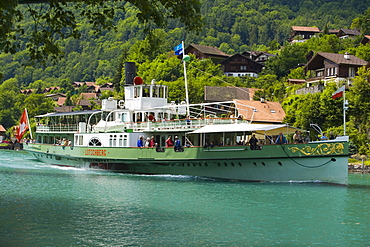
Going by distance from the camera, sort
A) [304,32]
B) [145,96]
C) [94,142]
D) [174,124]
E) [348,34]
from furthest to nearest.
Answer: [304,32], [348,34], [94,142], [145,96], [174,124]

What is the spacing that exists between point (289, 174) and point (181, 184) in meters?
6.00

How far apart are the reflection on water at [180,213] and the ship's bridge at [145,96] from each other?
26.3 feet

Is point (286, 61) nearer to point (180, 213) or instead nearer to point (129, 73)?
point (129, 73)

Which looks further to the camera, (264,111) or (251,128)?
(264,111)

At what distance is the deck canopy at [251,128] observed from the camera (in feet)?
97.0

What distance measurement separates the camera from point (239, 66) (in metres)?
113

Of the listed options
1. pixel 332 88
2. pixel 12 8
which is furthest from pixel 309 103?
pixel 12 8

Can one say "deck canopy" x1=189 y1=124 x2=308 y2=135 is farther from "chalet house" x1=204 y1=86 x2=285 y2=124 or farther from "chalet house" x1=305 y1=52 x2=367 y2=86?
"chalet house" x1=305 y1=52 x2=367 y2=86

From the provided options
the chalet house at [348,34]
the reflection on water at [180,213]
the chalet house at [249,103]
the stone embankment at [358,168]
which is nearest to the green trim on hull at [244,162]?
the reflection on water at [180,213]

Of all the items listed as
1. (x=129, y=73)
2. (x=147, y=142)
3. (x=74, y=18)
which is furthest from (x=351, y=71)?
(x=74, y=18)

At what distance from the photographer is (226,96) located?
69312 millimetres

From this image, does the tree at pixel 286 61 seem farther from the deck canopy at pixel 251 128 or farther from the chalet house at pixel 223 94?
the deck canopy at pixel 251 128

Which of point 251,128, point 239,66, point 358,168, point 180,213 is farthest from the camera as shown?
point 239,66

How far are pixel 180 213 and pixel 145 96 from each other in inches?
754
